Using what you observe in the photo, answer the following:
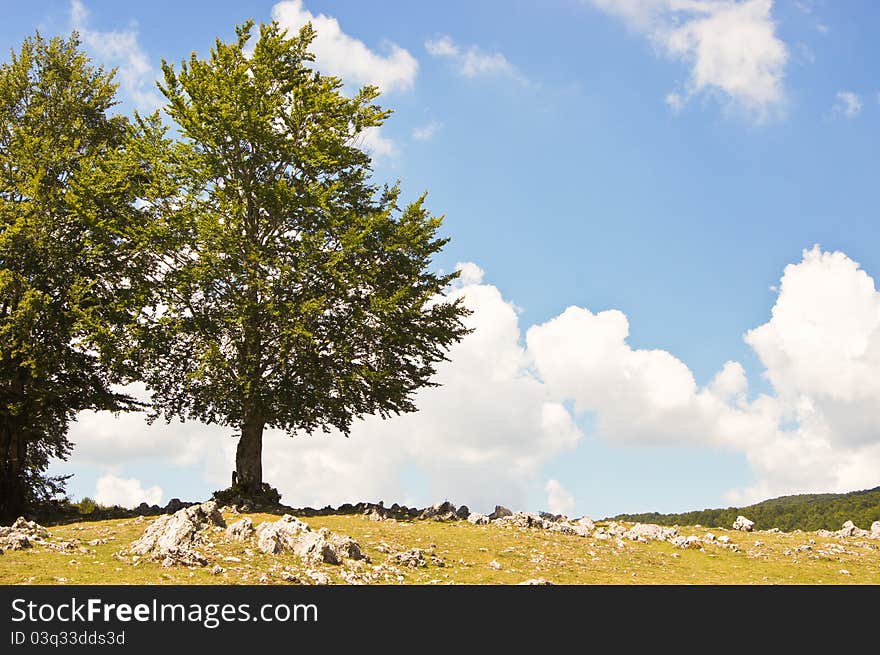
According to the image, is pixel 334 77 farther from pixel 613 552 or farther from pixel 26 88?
pixel 613 552

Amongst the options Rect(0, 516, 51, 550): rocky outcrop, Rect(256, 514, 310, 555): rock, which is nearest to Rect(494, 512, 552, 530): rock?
Rect(256, 514, 310, 555): rock

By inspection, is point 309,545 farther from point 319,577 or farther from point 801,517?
point 801,517

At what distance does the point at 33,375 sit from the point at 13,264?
5.24 meters

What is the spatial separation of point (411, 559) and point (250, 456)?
15948mm

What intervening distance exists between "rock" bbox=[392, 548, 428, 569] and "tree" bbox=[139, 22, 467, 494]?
38.5 ft

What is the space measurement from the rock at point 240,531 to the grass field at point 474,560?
300 millimetres

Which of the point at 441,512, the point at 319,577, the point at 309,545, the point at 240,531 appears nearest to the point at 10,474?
the point at 240,531

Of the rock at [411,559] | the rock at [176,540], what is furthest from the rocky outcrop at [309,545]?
the rock at [176,540]

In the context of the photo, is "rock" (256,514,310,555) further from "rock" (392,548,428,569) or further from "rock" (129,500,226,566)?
"rock" (392,548,428,569)

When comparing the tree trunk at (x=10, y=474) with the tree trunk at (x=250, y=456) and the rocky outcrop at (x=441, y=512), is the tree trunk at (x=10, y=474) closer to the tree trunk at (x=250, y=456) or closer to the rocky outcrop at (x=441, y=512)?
the tree trunk at (x=250, y=456)

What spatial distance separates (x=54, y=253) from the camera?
33656 millimetres

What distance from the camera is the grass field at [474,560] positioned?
18.4 m

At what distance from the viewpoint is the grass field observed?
18391mm

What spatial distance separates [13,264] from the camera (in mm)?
33375
